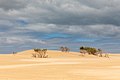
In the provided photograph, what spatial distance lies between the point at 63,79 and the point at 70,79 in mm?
506

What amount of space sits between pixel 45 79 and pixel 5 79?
2.85m

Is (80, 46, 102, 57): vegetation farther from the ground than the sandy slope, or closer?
farther from the ground

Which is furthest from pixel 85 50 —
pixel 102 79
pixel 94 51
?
pixel 102 79

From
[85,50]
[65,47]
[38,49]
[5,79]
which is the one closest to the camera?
[5,79]

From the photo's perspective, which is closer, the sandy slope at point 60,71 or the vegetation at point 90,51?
the sandy slope at point 60,71

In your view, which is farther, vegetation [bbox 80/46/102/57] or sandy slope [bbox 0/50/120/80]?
vegetation [bbox 80/46/102/57]

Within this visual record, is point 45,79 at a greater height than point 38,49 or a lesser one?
lesser

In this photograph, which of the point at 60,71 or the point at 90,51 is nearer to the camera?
the point at 60,71

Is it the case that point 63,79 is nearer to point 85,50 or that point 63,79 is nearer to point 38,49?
point 38,49

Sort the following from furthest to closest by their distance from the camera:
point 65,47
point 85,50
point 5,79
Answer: point 65,47 → point 85,50 → point 5,79

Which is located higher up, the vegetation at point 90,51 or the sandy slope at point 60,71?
the vegetation at point 90,51

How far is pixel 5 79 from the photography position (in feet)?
72.2

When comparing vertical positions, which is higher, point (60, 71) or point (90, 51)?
point (90, 51)

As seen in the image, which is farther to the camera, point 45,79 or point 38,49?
point 38,49
